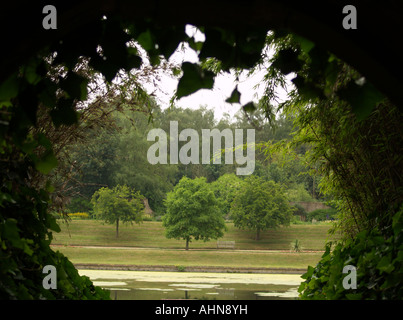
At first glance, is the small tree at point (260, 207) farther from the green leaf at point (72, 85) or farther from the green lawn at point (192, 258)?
the green leaf at point (72, 85)

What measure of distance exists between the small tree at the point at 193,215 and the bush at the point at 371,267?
18.8 meters

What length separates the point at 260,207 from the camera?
24422mm

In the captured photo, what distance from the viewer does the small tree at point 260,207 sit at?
953 inches

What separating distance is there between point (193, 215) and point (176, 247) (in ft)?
9.33

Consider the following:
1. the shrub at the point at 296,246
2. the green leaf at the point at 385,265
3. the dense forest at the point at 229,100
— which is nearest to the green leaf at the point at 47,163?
the dense forest at the point at 229,100

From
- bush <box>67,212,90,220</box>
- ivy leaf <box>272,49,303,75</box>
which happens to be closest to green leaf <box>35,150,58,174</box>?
ivy leaf <box>272,49,303,75</box>

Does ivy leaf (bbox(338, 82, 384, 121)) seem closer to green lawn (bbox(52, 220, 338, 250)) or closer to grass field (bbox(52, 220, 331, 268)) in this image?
grass field (bbox(52, 220, 331, 268))

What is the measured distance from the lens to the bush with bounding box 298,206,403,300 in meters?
2.16

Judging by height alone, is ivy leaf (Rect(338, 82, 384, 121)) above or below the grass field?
below

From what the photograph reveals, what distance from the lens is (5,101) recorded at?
3.54ft

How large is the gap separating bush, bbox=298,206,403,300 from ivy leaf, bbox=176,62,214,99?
1517 millimetres

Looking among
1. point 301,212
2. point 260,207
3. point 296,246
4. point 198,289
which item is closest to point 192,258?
point 296,246

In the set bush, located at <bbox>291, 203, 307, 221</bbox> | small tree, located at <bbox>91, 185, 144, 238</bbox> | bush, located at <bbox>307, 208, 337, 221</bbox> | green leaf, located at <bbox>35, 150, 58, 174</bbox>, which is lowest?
green leaf, located at <bbox>35, 150, 58, 174</bbox>
